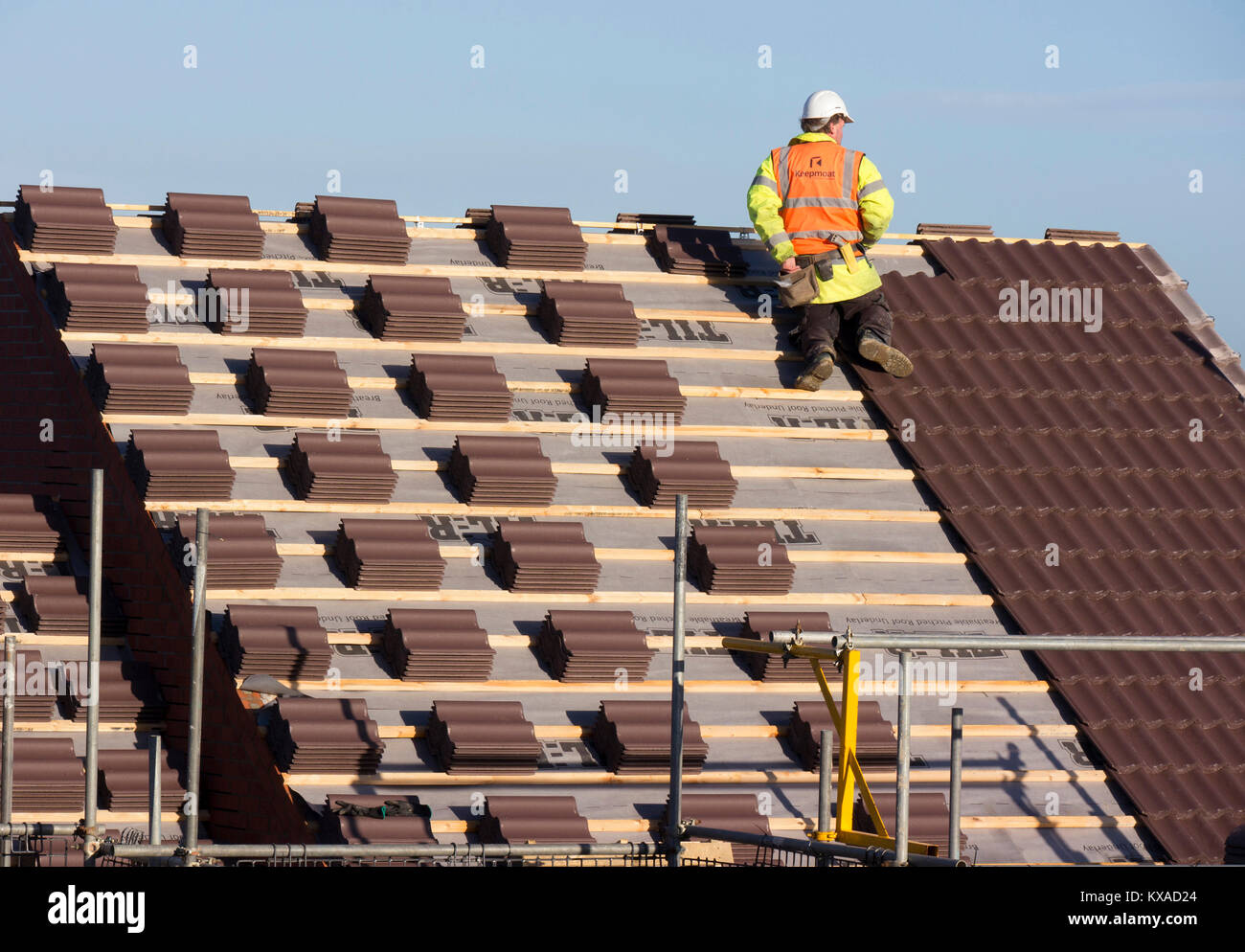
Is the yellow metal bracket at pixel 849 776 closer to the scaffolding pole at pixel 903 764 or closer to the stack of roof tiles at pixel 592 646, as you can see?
the scaffolding pole at pixel 903 764

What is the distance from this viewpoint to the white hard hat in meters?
13.5

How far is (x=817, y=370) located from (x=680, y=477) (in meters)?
1.70

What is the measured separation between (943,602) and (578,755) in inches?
Answer: 119

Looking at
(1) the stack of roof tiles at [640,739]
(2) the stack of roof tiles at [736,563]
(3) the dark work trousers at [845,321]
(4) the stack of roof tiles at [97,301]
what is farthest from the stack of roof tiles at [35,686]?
(3) the dark work trousers at [845,321]

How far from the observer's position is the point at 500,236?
46.6ft

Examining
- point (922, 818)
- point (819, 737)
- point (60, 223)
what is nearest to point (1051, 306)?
point (819, 737)

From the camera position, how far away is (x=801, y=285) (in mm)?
13617

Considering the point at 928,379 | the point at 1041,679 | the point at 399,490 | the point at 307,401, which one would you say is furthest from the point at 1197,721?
the point at 307,401

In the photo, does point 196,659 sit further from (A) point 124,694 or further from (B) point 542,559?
(B) point 542,559

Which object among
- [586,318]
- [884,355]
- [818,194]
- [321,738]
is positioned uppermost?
[818,194]

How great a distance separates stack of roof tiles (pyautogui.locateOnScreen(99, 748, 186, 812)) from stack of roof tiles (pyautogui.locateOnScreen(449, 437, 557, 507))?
2.64 metres
